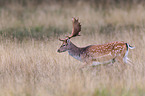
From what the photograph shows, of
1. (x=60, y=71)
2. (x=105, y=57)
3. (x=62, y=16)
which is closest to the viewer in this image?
(x=105, y=57)

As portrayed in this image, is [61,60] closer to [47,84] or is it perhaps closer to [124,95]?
[47,84]

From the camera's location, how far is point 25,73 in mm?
7035

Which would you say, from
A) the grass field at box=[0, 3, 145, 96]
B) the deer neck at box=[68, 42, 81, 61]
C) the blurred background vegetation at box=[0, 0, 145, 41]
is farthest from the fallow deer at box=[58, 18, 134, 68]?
the blurred background vegetation at box=[0, 0, 145, 41]

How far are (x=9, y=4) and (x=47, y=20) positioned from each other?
4.11m

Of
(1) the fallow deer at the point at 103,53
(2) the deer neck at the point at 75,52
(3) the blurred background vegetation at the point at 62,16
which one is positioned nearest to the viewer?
(1) the fallow deer at the point at 103,53

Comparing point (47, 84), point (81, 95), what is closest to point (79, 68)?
point (47, 84)

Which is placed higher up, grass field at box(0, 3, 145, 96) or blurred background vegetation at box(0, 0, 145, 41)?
blurred background vegetation at box(0, 0, 145, 41)

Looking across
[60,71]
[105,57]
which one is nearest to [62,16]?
[60,71]

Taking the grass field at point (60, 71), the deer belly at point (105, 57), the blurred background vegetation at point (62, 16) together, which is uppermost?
the blurred background vegetation at point (62, 16)

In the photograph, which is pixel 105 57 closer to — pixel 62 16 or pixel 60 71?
pixel 60 71

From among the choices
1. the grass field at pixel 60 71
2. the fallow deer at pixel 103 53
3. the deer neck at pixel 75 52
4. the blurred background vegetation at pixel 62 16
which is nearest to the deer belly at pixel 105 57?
the fallow deer at pixel 103 53

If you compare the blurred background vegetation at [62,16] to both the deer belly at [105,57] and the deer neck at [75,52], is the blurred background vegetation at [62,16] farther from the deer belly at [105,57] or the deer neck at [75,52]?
the deer belly at [105,57]

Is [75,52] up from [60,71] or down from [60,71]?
up

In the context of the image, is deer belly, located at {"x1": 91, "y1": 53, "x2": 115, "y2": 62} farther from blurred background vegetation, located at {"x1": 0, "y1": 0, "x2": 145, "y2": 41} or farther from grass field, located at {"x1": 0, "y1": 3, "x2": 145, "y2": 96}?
blurred background vegetation, located at {"x1": 0, "y1": 0, "x2": 145, "y2": 41}
